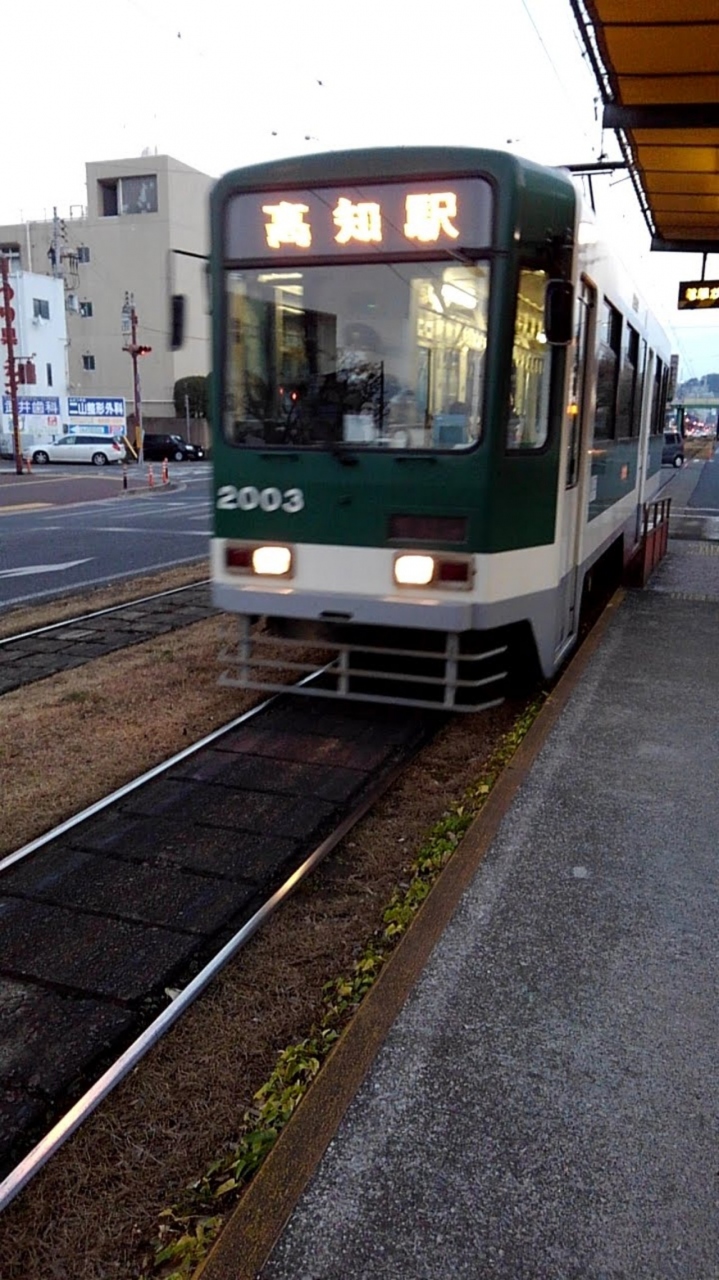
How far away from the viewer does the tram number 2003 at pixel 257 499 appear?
19.5 feet

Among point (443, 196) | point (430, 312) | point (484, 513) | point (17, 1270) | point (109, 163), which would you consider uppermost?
point (109, 163)

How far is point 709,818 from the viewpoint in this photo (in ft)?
15.6

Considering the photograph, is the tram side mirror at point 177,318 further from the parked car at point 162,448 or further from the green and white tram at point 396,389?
the parked car at point 162,448

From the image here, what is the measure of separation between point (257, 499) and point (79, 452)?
42153 millimetres

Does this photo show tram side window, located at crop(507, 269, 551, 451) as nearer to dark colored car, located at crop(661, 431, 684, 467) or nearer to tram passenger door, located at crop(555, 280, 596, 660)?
tram passenger door, located at crop(555, 280, 596, 660)

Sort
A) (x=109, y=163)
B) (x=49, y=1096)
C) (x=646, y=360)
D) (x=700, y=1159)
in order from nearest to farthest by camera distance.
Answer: (x=700, y=1159) < (x=49, y=1096) < (x=646, y=360) < (x=109, y=163)

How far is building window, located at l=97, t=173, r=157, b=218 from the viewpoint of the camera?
62.6 metres

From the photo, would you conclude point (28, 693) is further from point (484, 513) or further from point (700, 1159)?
Result: point (700, 1159)

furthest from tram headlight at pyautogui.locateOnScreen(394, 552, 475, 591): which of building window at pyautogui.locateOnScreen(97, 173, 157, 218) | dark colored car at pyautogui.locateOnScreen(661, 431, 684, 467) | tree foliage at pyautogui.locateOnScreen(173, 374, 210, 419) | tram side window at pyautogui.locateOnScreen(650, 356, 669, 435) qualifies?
building window at pyautogui.locateOnScreen(97, 173, 157, 218)

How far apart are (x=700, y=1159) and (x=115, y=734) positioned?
4.31m

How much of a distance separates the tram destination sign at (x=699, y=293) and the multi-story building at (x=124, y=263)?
49339mm

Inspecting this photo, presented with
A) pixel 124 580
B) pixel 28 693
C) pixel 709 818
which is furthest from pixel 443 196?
pixel 124 580

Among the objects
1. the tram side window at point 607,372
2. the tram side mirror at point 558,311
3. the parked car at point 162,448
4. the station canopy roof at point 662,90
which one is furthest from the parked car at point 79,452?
the tram side mirror at point 558,311

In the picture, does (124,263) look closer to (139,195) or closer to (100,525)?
(139,195)
